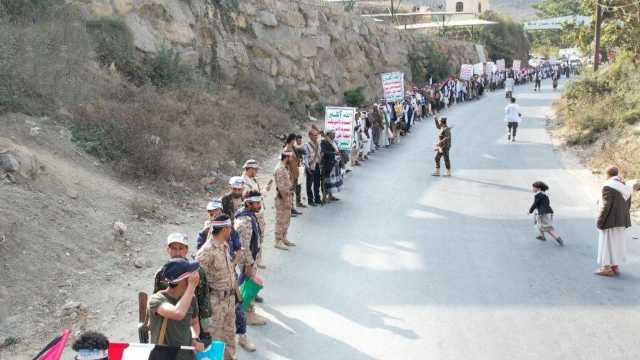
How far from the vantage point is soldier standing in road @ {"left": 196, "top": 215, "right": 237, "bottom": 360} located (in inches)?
253

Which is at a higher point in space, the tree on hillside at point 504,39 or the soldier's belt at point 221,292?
the tree on hillside at point 504,39

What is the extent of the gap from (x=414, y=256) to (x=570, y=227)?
374 cm

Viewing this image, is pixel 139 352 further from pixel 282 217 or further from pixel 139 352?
pixel 282 217

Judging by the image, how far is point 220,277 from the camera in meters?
6.46

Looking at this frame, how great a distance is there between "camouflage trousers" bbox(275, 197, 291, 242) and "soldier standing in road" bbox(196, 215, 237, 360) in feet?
15.4

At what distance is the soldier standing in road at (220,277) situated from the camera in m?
6.41

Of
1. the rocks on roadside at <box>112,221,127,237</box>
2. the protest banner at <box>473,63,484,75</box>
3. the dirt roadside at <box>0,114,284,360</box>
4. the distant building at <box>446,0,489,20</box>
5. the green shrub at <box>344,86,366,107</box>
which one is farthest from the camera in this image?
the distant building at <box>446,0,489,20</box>

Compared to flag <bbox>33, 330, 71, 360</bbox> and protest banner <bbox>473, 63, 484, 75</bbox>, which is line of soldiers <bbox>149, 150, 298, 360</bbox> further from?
protest banner <bbox>473, 63, 484, 75</bbox>

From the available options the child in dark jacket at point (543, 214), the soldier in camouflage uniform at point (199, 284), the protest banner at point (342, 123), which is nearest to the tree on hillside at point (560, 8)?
the protest banner at point (342, 123)

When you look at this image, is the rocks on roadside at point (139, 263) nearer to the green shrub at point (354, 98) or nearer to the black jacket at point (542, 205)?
the black jacket at point (542, 205)

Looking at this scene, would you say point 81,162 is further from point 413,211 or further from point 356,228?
point 413,211

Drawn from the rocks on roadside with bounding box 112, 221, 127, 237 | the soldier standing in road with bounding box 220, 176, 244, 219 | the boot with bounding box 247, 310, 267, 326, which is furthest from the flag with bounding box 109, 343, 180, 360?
the rocks on roadside with bounding box 112, 221, 127, 237

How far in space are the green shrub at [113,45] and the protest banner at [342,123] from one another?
210 inches

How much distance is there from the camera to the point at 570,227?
13023 millimetres
